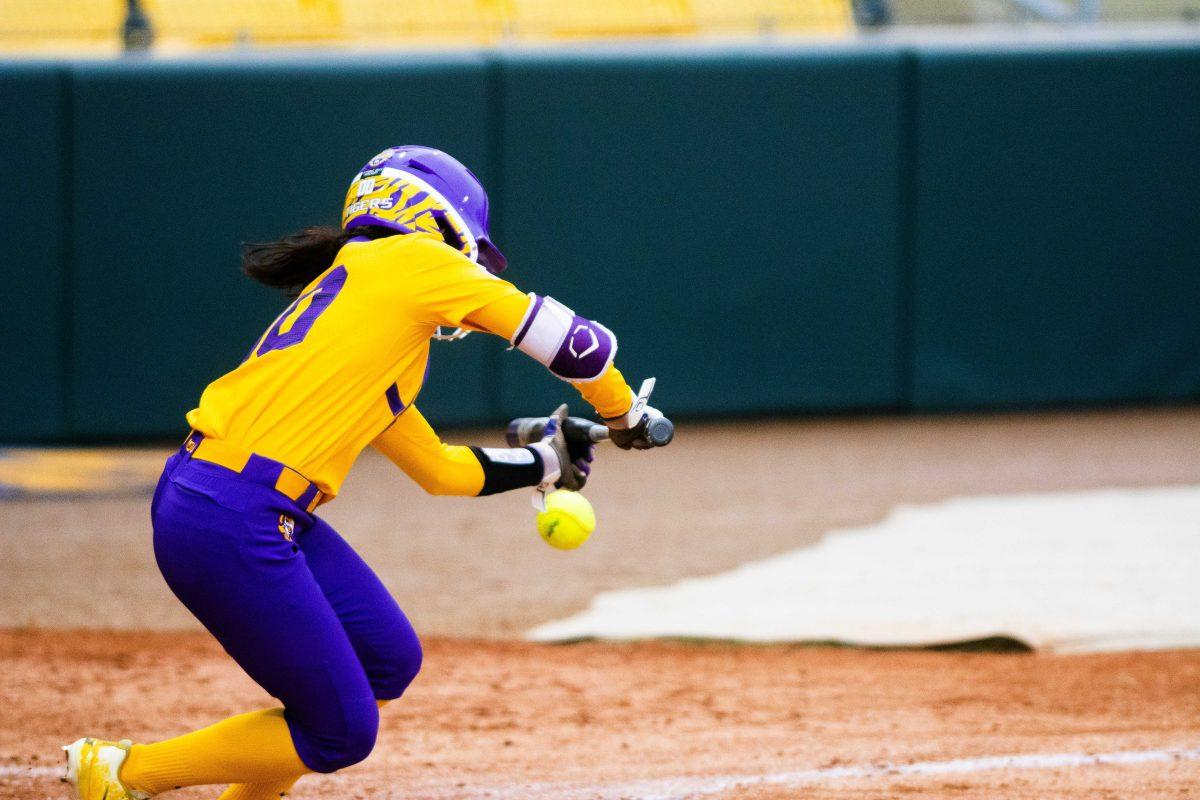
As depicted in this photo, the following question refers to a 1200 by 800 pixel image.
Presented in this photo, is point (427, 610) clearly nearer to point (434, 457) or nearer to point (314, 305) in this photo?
point (434, 457)

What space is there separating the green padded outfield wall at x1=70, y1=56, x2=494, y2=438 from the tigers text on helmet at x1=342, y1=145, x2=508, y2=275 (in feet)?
17.3

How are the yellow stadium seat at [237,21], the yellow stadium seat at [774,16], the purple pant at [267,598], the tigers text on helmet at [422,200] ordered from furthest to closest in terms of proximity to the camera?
1. the yellow stadium seat at [774,16]
2. the yellow stadium seat at [237,21]
3. the tigers text on helmet at [422,200]
4. the purple pant at [267,598]

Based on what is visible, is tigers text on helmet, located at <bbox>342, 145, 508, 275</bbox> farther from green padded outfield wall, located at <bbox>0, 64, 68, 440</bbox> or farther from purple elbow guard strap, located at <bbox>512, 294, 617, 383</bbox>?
green padded outfield wall, located at <bbox>0, 64, 68, 440</bbox>

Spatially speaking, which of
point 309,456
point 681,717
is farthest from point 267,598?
point 681,717

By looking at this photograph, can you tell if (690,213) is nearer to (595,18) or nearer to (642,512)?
(595,18)

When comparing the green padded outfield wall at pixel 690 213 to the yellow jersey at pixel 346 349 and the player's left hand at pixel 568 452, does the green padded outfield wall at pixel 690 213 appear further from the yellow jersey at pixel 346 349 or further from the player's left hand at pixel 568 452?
the yellow jersey at pixel 346 349

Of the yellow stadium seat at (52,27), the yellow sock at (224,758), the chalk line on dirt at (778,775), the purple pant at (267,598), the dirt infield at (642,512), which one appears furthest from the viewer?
the yellow stadium seat at (52,27)

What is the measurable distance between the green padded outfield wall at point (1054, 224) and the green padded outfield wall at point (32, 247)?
4883 mm

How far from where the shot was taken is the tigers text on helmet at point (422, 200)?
349 centimetres

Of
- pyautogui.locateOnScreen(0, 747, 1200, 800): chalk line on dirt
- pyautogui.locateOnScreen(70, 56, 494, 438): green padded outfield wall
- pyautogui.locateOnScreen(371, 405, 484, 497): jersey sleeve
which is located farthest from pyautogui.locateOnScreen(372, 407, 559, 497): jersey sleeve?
pyautogui.locateOnScreen(70, 56, 494, 438): green padded outfield wall

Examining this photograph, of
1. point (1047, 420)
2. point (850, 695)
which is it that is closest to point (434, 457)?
point (850, 695)

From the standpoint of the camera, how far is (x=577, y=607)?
6301 millimetres

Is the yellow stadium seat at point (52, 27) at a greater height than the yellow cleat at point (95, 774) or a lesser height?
greater

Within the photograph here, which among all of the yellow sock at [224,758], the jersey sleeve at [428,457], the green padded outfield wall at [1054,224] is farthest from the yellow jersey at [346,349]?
the green padded outfield wall at [1054,224]
